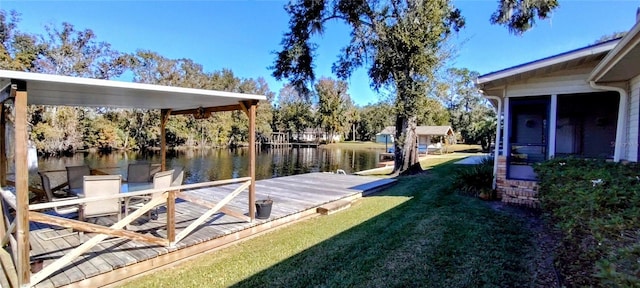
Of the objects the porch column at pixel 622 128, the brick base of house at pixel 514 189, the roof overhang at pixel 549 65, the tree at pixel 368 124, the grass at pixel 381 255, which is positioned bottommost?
the grass at pixel 381 255

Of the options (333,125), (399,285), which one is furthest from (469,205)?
(333,125)

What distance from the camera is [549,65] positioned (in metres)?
5.91

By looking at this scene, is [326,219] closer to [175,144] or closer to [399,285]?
[399,285]

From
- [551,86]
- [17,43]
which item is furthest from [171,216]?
[17,43]

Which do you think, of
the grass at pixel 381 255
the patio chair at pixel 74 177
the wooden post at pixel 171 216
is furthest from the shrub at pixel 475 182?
the patio chair at pixel 74 177

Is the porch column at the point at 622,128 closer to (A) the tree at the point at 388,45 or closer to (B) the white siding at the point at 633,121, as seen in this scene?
(B) the white siding at the point at 633,121

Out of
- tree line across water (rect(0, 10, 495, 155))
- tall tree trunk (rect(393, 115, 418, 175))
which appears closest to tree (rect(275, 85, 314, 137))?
tree line across water (rect(0, 10, 495, 155))

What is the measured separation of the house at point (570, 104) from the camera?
4.98 m

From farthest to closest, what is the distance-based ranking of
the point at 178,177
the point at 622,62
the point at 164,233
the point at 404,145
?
the point at 404,145 < the point at 178,177 < the point at 164,233 < the point at 622,62

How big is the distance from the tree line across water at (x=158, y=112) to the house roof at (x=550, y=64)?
4.84 metres

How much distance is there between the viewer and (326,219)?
6242mm

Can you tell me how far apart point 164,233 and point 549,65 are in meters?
7.34

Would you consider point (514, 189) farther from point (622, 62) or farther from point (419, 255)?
point (419, 255)

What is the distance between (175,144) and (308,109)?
21869mm
